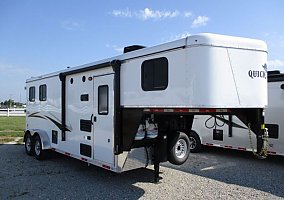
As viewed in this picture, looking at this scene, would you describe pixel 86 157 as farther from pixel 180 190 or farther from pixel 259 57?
pixel 259 57

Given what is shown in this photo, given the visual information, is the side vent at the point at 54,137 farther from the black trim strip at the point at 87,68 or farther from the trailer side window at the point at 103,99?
the trailer side window at the point at 103,99

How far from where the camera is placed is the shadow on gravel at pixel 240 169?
6.89 m

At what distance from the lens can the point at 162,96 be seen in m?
5.38

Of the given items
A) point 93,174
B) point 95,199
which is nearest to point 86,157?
point 93,174

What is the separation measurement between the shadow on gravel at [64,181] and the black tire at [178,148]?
0.91 m

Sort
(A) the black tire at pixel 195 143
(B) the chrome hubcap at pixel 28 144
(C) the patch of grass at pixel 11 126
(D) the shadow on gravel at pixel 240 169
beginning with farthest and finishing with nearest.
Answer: (C) the patch of grass at pixel 11 126
(A) the black tire at pixel 195 143
(B) the chrome hubcap at pixel 28 144
(D) the shadow on gravel at pixel 240 169

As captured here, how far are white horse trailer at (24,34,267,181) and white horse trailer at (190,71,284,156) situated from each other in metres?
1.99

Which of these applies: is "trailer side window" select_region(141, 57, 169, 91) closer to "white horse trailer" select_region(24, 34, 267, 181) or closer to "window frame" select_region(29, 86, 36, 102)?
"white horse trailer" select_region(24, 34, 267, 181)

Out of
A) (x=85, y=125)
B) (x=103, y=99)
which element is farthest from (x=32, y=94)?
(x=103, y=99)

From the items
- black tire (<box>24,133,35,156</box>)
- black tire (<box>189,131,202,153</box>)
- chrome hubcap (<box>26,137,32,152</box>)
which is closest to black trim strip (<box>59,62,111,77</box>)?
black tire (<box>24,133,35,156</box>)

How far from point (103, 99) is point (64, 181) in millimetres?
2072

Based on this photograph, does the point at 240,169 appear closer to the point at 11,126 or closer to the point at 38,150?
the point at 38,150

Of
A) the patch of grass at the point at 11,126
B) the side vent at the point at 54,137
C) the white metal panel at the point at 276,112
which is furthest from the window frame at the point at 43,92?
the patch of grass at the point at 11,126

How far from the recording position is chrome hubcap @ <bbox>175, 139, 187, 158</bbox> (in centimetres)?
641
